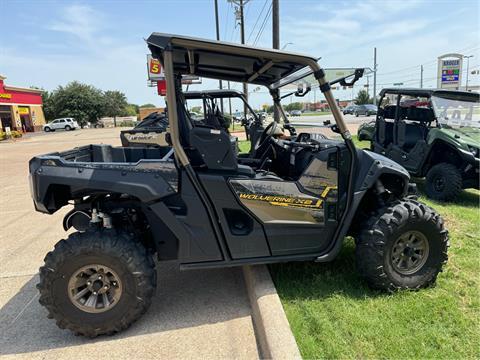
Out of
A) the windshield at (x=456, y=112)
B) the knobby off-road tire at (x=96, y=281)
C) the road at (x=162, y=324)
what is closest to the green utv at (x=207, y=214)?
the knobby off-road tire at (x=96, y=281)

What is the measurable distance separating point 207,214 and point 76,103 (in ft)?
215

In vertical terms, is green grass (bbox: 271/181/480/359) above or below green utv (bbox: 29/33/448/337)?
below

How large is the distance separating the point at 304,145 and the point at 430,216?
1278 mm

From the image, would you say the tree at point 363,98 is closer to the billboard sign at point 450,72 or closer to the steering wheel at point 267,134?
the billboard sign at point 450,72

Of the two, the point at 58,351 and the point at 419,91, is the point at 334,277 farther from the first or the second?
the point at 419,91

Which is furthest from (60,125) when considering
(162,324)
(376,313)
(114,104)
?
(376,313)

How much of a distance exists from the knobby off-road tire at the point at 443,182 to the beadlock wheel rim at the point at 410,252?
3.35 meters

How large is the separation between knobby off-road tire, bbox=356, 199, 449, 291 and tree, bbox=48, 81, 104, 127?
64684mm

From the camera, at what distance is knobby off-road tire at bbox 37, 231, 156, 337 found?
9.01ft

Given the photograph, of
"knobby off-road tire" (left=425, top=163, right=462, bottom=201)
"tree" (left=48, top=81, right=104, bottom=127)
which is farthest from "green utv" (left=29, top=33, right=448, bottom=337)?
"tree" (left=48, top=81, right=104, bottom=127)

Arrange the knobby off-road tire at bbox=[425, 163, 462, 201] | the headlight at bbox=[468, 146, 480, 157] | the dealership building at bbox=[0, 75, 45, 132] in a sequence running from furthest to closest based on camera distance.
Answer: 1. the dealership building at bbox=[0, 75, 45, 132]
2. the knobby off-road tire at bbox=[425, 163, 462, 201]
3. the headlight at bbox=[468, 146, 480, 157]

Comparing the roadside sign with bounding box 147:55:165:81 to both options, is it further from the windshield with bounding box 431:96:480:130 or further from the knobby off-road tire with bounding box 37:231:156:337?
the windshield with bounding box 431:96:480:130

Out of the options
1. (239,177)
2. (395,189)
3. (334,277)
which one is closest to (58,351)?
(239,177)

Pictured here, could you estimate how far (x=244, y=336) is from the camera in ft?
9.23
